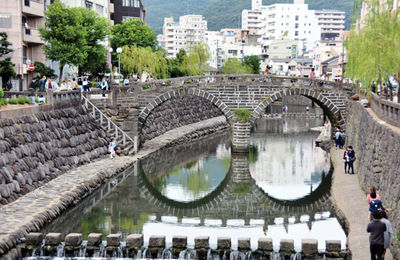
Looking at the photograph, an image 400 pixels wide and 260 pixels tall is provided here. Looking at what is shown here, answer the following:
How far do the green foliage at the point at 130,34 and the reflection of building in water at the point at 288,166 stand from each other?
1868 centimetres

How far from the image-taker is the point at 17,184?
870 inches

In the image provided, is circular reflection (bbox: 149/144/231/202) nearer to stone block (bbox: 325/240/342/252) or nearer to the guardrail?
the guardrail

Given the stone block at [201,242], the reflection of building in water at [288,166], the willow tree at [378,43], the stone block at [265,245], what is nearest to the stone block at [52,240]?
the stone block at [201,242]

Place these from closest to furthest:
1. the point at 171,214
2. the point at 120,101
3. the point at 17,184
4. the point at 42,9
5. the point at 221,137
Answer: the point at 17,184 → the point at 171,214 → the point at 120,101 → the point at 42,9 → the point at 221,137

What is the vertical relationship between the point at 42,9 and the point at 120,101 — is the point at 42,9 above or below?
above

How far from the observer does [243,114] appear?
38812 millimetres

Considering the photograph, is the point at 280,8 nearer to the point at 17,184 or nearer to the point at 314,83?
the point at 314,83

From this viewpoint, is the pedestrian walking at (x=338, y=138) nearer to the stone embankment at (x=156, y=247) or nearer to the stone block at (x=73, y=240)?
the stone embankment at (x=156, y=247)

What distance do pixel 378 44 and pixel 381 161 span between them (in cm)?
525

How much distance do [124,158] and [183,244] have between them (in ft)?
57.2

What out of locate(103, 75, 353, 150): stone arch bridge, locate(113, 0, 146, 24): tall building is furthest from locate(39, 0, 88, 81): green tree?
locate(113, 0, 146, 24): tall building

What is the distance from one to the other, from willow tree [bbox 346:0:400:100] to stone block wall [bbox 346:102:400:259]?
2.13 metres

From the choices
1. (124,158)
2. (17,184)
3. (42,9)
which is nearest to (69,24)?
(42,9)

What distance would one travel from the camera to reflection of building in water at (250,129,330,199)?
29938 millimetres
